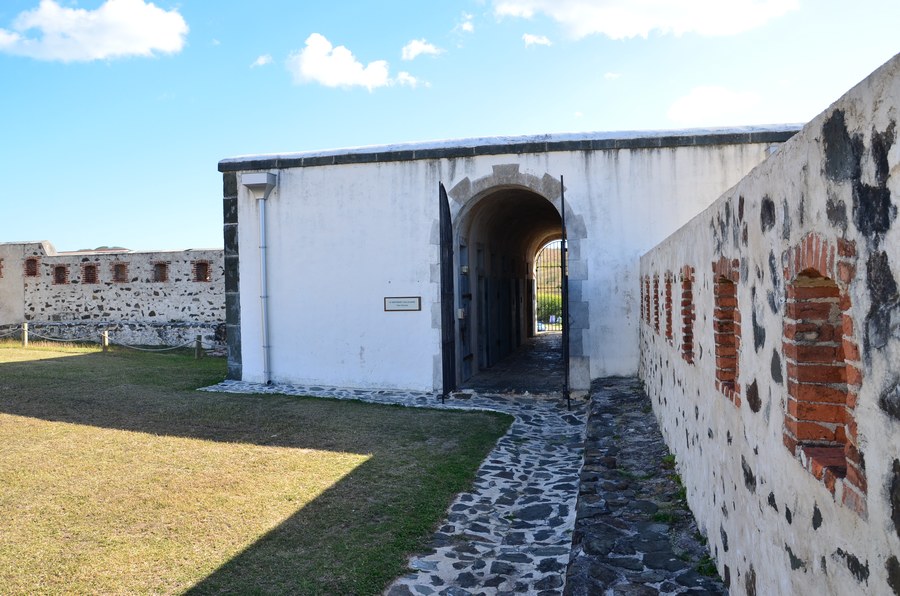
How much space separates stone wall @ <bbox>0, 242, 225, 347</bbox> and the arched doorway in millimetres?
7591

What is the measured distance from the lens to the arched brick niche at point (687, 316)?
479 cm

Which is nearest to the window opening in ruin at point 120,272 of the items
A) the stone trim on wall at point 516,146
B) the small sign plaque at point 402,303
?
the stone trim on wall at point 516,146

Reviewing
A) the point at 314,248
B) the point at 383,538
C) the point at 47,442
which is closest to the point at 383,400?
the point at 314,248

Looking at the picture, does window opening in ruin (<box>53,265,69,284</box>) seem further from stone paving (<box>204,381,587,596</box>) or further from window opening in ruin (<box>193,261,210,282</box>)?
stone paving (<box>204,381,587,596</box>)

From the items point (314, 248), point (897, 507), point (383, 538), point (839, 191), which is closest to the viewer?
point (897, 507)

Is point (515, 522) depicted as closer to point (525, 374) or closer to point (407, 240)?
point (407, 240)

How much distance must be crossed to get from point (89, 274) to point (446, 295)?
1392 cm

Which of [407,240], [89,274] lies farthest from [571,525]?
[89,274]

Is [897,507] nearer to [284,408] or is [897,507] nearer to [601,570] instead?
[601,570]

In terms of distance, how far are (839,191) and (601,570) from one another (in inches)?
102

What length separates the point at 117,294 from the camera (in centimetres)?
1853

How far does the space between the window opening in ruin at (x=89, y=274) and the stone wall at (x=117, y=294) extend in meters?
0.03

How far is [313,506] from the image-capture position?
5.20 metres

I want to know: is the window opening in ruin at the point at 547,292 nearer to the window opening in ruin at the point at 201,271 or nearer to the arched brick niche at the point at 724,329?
the window opening in ruin at the point at 201,271
